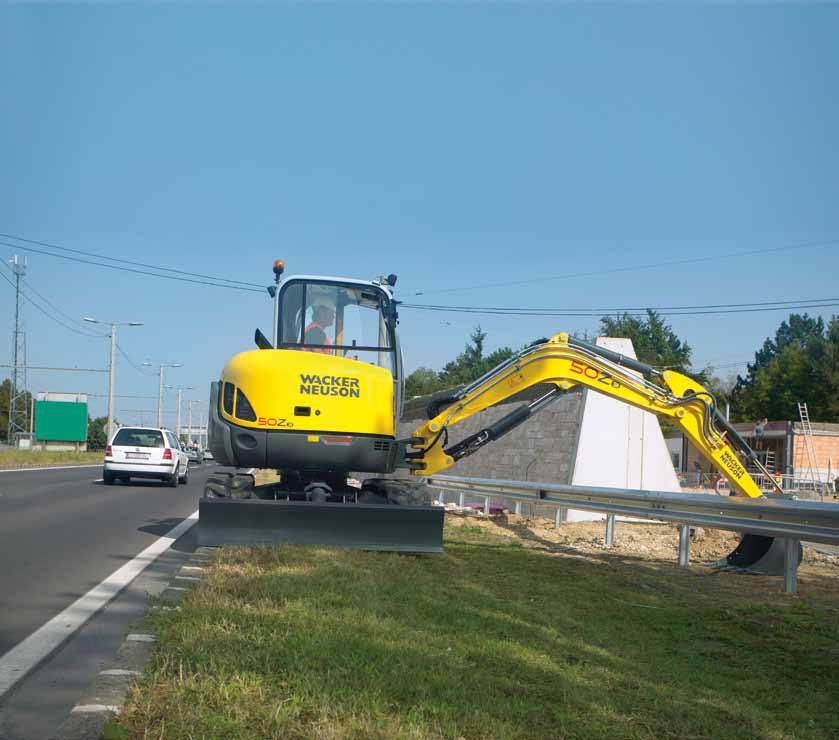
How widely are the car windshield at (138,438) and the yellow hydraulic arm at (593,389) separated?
1508cm

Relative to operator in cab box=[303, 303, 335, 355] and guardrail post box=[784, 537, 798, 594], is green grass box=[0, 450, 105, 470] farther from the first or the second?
guardrail post box=[784, 537, 798, 594]

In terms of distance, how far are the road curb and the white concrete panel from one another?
14.7m

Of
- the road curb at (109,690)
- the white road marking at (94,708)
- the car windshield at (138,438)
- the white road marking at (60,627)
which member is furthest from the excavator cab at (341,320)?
the car windshield at (138,438)

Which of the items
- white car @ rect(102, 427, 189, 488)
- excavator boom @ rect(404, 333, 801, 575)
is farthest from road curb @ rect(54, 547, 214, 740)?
white car @ rect(102, 427, 189, 488)

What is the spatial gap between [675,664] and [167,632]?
2994 millimetres

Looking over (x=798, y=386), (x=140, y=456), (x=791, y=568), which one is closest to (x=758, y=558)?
(x=791, y=568)

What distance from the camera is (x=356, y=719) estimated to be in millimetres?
3957

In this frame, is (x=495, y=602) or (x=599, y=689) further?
(x=495, y=602)

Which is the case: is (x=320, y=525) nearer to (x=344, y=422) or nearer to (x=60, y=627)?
(x=344, y=422)

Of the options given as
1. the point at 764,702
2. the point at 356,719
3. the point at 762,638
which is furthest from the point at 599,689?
the point at 762,638

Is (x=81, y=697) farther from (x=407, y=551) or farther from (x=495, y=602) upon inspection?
(x=407, y=551)

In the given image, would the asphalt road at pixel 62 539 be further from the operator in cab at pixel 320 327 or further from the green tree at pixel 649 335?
the green tree at pixel 649 335

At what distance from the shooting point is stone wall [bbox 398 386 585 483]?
2023 cm

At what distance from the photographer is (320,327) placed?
11.3 meters
